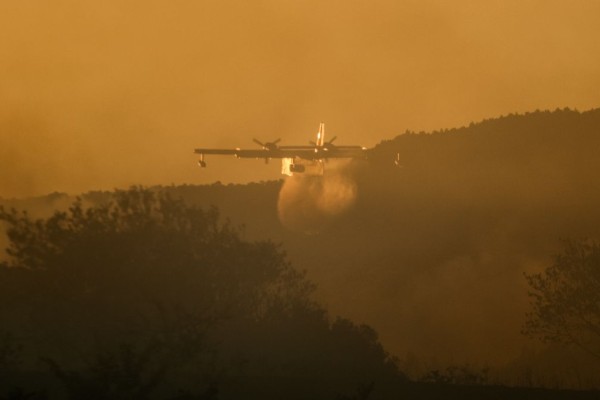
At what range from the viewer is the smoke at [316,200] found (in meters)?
159

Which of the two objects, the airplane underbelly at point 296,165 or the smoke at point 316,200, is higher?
the airplane underbelly at point 296,165

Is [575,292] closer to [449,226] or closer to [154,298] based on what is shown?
[154,298]

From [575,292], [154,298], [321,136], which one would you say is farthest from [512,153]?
[154,298]

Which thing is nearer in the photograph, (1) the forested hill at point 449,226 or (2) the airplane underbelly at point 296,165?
(2) the airplane underbelly at point 296,165

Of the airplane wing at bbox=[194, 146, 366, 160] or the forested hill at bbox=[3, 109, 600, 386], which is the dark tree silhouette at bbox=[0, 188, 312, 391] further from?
the airplane wing at bbox=[194, 146, 366, 160]

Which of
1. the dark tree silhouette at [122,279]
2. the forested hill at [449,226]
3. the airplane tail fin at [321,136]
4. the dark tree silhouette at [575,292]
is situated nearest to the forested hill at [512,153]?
the forested hill at [449,226]

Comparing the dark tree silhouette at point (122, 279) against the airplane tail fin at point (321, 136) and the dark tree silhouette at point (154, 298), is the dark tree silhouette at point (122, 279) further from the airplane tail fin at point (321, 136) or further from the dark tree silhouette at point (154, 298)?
the airplane tail fin at point (321, 136)

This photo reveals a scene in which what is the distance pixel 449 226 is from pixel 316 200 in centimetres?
3675

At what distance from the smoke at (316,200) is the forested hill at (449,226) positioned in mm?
696

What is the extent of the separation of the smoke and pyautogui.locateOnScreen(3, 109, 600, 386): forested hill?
2.28 feet

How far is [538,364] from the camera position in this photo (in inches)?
3027

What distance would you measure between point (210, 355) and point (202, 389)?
4.23 metres

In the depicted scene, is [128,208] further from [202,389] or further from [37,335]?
[202,389]

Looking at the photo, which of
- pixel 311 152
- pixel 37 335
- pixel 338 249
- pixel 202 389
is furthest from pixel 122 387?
pixel 338 249
